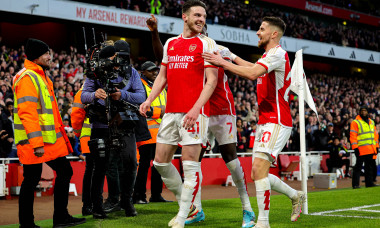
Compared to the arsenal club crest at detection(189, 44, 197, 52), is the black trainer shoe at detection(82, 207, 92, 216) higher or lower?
lower

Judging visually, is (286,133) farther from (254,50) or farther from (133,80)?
(254,50)

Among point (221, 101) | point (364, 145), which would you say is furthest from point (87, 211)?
point (364, 145)

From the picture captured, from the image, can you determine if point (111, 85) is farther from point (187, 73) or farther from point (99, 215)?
point (99, 215)

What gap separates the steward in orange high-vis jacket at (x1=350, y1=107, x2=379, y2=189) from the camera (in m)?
12.6

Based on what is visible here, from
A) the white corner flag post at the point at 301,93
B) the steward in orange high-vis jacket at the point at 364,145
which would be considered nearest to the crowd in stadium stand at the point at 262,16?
the steward in orange high-vis jacket at the point at 364,145

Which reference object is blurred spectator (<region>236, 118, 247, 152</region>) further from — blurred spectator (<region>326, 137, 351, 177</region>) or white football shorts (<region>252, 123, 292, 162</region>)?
white football shorts (<region>252, 123, 292, 162</region>)

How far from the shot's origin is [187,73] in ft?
17.0

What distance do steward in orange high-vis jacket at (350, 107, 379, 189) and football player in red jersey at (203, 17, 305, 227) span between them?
25.2 ft

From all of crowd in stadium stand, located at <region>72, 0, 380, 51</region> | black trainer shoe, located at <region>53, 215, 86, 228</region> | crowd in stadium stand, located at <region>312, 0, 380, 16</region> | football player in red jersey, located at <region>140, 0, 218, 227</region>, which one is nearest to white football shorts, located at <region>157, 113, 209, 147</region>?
football player in red jersey, located at <region>140, 0, 218, 227</region>

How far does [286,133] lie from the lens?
5.41 meters

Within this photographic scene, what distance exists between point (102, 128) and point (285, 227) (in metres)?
2.55

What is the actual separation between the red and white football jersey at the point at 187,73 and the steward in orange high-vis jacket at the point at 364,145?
27.9 ft

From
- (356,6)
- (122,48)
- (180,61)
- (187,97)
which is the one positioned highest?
(356,6)

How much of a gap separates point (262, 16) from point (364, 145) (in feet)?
73.6
